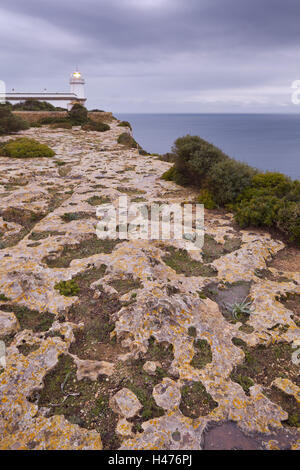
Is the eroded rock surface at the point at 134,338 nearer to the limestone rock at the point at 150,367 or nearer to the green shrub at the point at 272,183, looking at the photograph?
the limestone rock at the point at 150,367

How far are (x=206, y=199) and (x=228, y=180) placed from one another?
46.9 inches

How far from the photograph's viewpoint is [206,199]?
12.1 meters

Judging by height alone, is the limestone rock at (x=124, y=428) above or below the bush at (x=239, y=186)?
below

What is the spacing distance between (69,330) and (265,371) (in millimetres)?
3476

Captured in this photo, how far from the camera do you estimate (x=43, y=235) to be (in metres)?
8.56

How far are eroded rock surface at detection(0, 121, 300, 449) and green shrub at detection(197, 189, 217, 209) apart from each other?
97.6 inches

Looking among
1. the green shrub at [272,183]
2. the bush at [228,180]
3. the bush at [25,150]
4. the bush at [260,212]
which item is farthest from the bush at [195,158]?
the bush at [25,150]

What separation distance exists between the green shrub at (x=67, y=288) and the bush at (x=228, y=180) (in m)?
7.76

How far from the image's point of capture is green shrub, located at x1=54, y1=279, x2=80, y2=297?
20.1 ft

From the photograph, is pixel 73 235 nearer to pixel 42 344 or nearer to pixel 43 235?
pixel 43 235

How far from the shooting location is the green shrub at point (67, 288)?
20.1 feet

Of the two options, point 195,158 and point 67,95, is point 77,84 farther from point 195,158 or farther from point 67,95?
point 195,158

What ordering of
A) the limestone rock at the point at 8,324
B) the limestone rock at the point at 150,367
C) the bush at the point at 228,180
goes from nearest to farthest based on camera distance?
the limestone rock at the point at 150,367
the limestone rock at the point at 8,324
the bush at the point at 228,180

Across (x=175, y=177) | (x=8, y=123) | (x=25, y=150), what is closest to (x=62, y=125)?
(x=8, y=123)
